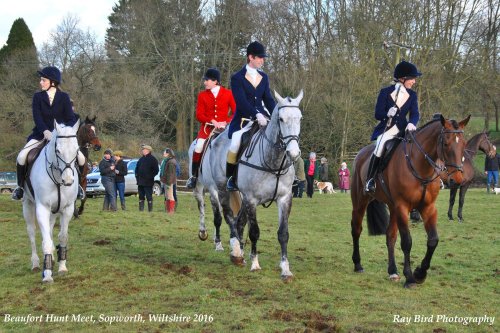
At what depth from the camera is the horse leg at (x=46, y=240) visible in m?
9.10

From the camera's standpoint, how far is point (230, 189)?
410 inches

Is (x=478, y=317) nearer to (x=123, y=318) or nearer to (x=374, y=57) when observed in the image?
(x=123, y=318)

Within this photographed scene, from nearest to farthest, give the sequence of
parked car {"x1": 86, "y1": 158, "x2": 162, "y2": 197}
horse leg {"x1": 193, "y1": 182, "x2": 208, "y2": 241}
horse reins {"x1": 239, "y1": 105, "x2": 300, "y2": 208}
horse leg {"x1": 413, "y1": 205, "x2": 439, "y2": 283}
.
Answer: horse leg {"x1": 413, "y1": 205, "x2": 439, "y2": 283} < horse reins {"x1": 239, "y1": 105, "x2": 300, "y2": 208} < horse leg {"x1": 193, "y1": 182, "x2": 208, "y2": 241} < parked car {"x1": 86, "y1": 158, "x2": 162, "y2": 197}

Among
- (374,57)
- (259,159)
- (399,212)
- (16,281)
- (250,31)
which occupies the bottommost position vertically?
(16,281)

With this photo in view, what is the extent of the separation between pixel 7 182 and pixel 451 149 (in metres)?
35.3

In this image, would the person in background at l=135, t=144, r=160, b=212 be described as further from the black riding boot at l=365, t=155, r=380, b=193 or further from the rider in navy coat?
the black riding boot at l=365, t=155, r=380, b=193

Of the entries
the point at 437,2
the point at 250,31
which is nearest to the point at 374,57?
the point at 437,2

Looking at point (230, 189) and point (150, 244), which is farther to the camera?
point (150, 244)

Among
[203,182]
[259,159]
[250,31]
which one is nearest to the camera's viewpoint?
[259,159]

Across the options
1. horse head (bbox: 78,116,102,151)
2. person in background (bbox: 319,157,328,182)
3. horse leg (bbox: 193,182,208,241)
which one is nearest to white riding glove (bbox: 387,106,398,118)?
horse leg (bbox: 193,182,208,241)

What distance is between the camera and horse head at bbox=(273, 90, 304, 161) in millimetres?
8516

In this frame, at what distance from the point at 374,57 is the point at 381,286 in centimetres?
3324

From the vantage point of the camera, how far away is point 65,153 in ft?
30.0

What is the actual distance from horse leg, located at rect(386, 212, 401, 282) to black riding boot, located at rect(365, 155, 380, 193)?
522 millimetres
